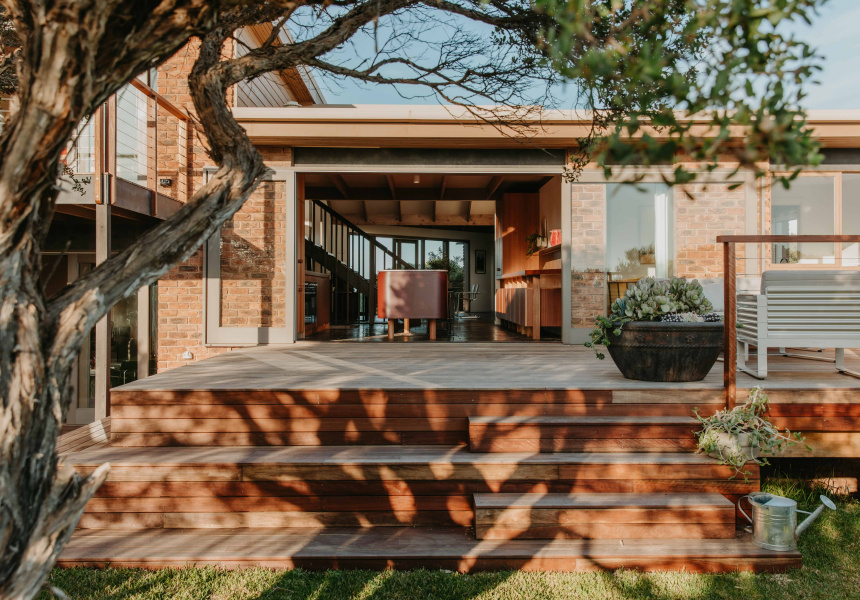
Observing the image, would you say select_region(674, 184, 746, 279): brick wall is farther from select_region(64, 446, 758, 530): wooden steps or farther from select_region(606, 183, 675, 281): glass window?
select_region(64, 446, 758, 530): wooden steps

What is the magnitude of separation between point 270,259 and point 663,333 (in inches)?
182

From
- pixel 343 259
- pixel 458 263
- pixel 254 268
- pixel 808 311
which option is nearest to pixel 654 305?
pixel 808 311

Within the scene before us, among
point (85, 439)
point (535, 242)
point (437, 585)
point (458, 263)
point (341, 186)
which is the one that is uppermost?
point (341, 186)

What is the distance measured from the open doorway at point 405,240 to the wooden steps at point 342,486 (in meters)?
4.19

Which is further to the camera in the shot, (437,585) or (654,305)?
(654,305)

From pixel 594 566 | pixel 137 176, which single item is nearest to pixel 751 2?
pixel 594 566

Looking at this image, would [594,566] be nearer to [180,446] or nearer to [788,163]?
[788,163]

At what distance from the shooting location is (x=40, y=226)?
1.27 meters

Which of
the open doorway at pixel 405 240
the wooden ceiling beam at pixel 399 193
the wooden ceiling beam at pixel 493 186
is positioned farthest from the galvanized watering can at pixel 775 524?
the wooden ceiling beam at pixel 399 193

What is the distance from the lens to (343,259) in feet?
41.2

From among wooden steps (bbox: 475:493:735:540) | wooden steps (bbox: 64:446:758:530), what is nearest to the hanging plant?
wooden steps (bbox: 64:446:758:530)

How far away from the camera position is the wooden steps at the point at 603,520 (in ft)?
9.27

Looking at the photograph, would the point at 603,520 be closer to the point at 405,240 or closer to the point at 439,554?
the point at 439,554

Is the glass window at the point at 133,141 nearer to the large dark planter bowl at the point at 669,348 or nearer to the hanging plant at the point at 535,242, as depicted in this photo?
the hanging plant at the point at 535,242
